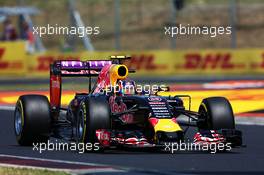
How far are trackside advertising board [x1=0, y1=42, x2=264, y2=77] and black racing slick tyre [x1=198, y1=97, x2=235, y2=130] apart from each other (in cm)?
2149

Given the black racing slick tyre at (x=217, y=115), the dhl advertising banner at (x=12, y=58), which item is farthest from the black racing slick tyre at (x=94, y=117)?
the dhl advertising banner at (x=12, y=58)

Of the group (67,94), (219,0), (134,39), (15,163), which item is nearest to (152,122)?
(15,163)

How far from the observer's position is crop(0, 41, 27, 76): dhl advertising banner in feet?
111

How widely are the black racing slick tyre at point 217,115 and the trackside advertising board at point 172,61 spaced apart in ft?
70.5

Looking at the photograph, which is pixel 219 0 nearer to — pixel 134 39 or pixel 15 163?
pixel 134 39

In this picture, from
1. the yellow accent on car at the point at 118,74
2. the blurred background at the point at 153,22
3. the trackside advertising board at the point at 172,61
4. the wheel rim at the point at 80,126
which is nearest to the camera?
the wheel rim at the point at 80,126

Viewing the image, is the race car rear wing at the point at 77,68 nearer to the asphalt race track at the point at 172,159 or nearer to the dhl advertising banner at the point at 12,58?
the asphalt race track at the point at 172,159

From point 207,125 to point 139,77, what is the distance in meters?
21.6

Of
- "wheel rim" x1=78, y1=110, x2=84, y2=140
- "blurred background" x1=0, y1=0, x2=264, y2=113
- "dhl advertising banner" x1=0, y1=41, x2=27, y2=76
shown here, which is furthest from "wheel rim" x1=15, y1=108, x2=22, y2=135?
"dhl advertising banner" x1=0, y1=41, x2=27, y2=76

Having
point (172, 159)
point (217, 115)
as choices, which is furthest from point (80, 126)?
point (217, 115)

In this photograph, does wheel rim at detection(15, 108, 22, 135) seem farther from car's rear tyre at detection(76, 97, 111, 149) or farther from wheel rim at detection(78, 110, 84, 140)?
car's rear tyre at detection(76, 97, 111, 149)

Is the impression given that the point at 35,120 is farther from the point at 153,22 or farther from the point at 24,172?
the point at 153,22

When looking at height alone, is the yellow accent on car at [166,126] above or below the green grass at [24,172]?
above

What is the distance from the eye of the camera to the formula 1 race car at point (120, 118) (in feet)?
38.9
